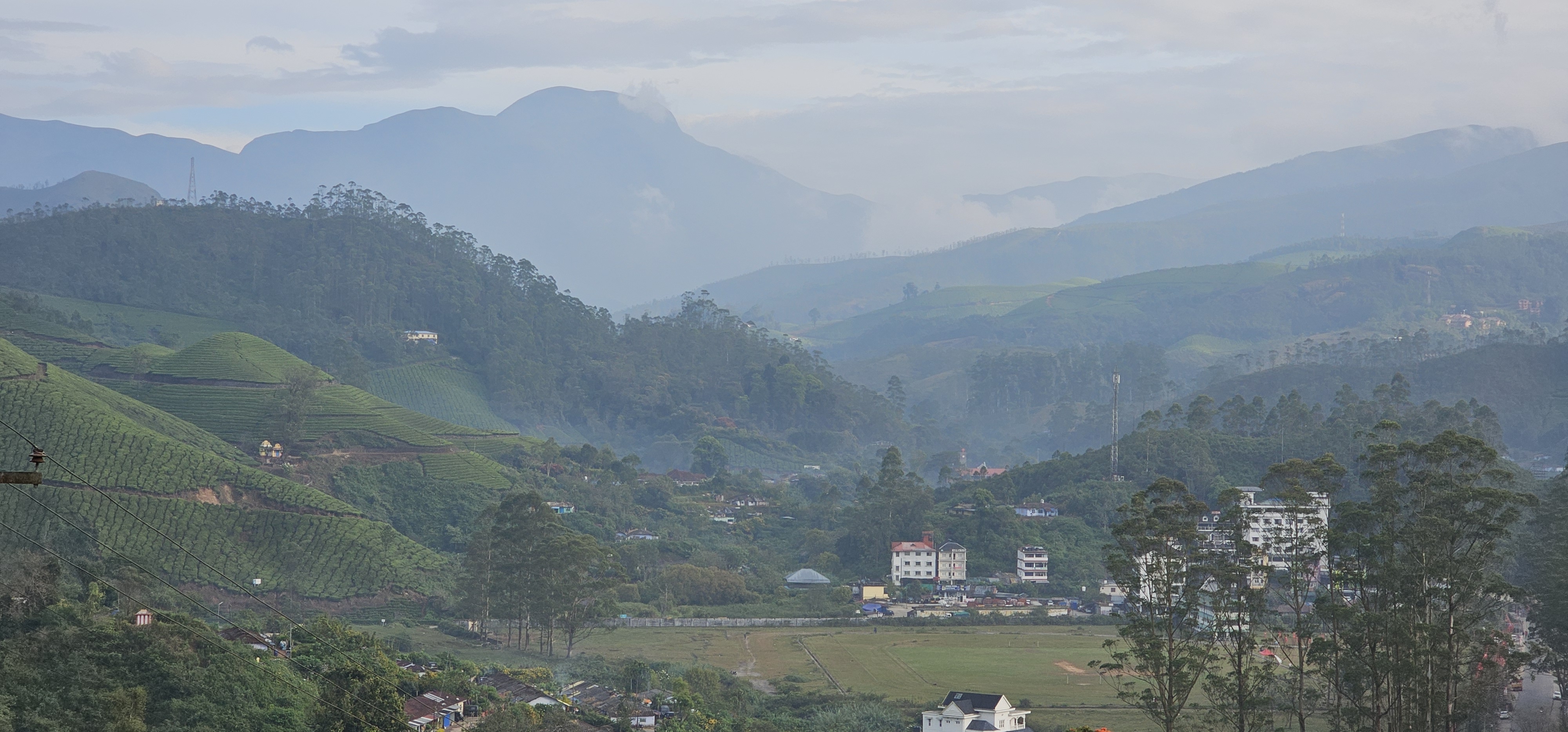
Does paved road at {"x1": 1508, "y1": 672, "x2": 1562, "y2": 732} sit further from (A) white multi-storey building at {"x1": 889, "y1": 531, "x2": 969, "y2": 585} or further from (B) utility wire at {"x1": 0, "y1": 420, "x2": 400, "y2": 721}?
(B) utility wire at {"x1": 0, "y1": 420, "x2": 400, "y2": 721}

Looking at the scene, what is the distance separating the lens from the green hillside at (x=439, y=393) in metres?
91.6

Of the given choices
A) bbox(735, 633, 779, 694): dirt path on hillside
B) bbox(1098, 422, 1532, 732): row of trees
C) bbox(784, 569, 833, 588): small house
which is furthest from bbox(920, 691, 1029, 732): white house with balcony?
bbox(784, 569, 833, 588): small house

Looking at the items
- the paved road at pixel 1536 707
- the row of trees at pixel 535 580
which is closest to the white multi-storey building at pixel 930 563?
the row of trees at pixel 535 580

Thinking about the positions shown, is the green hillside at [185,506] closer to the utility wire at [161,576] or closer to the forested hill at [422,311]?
the utility wire at [161,576]

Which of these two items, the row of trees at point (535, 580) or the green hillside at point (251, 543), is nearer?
the green hillside at point (251, 543)

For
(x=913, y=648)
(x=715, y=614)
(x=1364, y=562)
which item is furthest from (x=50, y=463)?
(x=1364, y=562)

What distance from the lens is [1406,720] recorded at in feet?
83.3

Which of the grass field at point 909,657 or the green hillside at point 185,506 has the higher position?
the green hillside at point 185,506

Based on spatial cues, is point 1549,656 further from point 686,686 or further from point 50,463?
point 50,463

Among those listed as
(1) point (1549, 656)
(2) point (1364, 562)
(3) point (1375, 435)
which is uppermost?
(3) point (1375, 435)

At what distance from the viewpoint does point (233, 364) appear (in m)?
70.1

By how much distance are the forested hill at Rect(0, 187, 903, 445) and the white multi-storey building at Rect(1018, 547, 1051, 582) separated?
4901 cm

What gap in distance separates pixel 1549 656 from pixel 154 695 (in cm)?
2798

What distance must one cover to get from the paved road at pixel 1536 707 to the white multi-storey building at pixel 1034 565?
21505 millimetres
